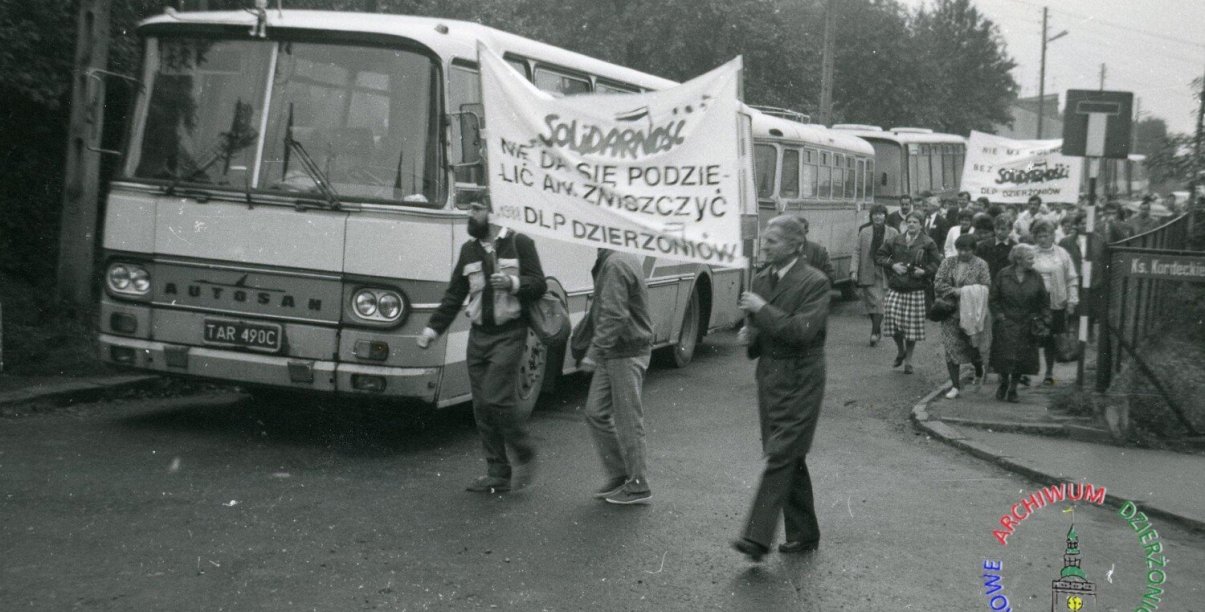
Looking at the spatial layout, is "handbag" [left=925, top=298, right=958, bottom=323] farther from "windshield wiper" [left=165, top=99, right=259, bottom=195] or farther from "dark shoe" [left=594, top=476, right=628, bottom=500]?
"windshield wiper" [left=165, top=99, right=259, bottom=195]

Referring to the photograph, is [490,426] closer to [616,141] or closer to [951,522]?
[616,141]

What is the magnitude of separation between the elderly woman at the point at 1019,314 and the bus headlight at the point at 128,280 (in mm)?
7456

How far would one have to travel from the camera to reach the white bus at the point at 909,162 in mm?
29547

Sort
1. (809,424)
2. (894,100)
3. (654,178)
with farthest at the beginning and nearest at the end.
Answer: (894,100) < (654,178) < (809,424)

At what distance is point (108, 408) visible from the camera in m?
9.63

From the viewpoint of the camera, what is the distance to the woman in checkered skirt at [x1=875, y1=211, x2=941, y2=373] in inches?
530

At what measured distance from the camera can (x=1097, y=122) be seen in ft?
36.1

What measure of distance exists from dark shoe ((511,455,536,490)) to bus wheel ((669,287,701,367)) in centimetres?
576

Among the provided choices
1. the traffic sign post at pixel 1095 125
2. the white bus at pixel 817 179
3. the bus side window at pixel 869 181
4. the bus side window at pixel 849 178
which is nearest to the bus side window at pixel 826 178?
the white bus at pixel 817 179

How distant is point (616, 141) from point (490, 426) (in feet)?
6.13

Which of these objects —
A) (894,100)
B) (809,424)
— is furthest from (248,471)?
(894,100)

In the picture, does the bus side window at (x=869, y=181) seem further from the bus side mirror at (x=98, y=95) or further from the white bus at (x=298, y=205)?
→ the bus side mirror at (x=98, y=95)

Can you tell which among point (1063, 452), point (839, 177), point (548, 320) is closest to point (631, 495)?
point (548, 320)

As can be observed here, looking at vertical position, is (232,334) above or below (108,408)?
above
